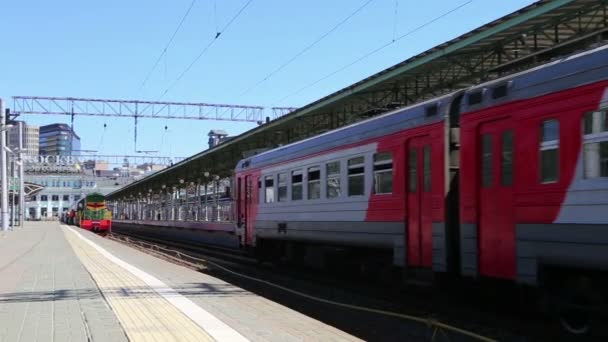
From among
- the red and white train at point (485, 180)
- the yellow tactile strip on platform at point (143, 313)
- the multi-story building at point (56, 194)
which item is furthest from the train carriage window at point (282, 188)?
the multi-story building at point (56, 194)

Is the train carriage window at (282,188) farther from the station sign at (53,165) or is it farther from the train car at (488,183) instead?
the station sign at (53,165)

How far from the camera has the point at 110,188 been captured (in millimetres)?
123500

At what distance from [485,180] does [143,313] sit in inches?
192

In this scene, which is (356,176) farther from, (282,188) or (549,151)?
(549,151)

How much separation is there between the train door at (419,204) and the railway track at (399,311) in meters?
0.82

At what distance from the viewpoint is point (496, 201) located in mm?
8570

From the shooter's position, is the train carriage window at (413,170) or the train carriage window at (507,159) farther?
the train carriage window at (413,170)

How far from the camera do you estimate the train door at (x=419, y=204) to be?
32.8 feet

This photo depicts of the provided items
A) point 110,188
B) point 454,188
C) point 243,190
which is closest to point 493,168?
point 454,188

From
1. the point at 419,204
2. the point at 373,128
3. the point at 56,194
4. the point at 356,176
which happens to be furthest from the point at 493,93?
the point at 56,194

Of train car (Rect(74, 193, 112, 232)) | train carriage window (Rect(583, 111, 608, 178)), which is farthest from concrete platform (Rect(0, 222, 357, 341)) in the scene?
train car (Rect(74, 193, 112, 232))

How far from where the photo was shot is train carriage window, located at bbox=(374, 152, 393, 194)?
11.2 meters

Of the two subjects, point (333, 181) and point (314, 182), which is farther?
point (314, 182)

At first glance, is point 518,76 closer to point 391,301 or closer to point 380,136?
point 380,136
